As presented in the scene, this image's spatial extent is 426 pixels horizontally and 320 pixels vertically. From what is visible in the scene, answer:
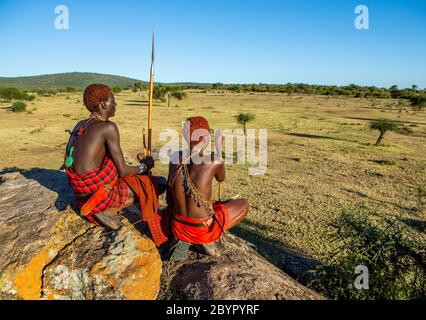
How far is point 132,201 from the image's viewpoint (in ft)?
12.2

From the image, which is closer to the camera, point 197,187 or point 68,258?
point 68,258

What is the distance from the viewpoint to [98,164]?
11.0 ft

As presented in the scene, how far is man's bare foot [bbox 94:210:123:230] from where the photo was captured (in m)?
3.37

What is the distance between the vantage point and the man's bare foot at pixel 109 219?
337cm

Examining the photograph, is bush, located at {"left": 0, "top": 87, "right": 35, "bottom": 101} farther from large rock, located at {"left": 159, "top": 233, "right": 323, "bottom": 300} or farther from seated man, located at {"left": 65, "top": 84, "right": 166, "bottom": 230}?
large rock, located at {"left": 159, "top": 233, "right": 323, "bottom": 300}

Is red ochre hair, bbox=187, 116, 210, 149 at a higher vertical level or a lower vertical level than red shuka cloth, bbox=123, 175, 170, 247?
higher

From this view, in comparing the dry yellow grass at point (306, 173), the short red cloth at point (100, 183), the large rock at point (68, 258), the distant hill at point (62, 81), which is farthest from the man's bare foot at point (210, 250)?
the distant hill at point (62, 81)

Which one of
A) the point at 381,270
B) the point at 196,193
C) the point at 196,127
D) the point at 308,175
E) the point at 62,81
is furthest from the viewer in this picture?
the point at 62,81

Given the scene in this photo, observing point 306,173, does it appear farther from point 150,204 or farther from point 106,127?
point 106,127

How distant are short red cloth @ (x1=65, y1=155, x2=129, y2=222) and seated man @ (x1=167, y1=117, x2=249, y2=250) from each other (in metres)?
0.57

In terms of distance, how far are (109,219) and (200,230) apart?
94 cm

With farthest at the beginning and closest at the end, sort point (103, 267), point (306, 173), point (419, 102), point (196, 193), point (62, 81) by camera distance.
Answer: point (62, 81) → point (419, 102) → point (306, 173) → point (196, 193) → point (103, 267)

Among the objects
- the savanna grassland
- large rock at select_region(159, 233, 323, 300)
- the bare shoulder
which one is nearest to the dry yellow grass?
the savanna grassland

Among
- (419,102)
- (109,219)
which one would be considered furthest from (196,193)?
(419,102)
